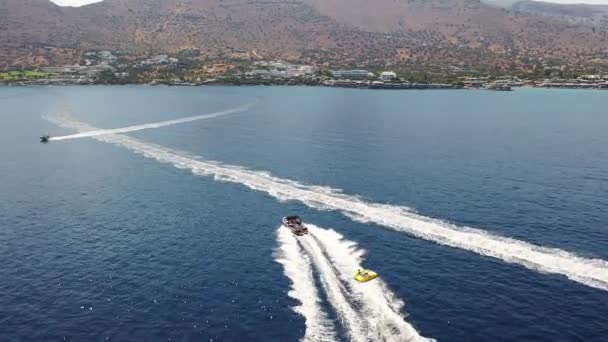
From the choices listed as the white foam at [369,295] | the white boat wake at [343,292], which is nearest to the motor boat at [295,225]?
the white boat wake at [343,292]

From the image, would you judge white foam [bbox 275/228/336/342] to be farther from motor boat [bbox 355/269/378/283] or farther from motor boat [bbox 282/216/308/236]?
motor boat [bbox 355/269/378/283]

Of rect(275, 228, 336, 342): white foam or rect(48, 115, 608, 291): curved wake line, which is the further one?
rect(48, 115, 608, 291): curved wake line

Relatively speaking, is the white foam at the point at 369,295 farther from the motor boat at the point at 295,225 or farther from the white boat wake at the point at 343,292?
the motor boat at the point at 295,225

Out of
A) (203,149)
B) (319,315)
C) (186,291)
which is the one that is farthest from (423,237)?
(203,149)

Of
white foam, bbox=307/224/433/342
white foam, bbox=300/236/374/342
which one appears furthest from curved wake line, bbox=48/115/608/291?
white foam, bbox=300/236/374/342

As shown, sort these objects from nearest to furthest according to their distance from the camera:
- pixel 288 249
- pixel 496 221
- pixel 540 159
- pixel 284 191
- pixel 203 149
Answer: pixel 288 249 < pixel 496 221 < pixel 284 191 < pixel 540 159 < pixel 203 149

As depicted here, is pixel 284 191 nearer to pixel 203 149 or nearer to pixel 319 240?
pixel 319 240
